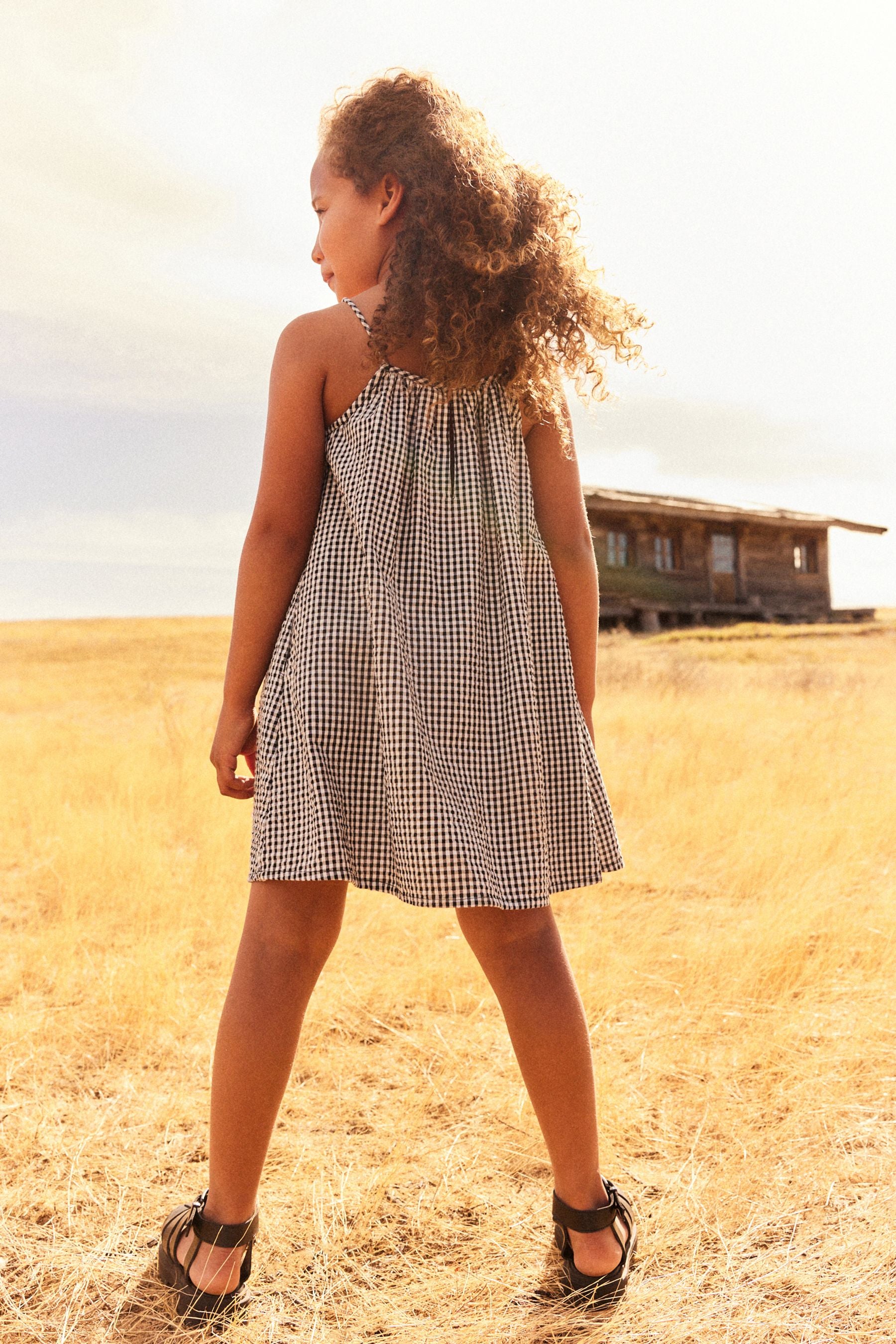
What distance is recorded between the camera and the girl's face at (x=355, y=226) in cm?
146

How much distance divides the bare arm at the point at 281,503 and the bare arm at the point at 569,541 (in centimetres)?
36

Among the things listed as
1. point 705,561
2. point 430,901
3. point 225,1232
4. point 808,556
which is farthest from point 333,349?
point 808,556

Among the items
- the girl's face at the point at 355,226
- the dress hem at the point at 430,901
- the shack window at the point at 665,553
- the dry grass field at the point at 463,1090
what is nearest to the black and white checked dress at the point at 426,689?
the dress hem at the point at 430,901

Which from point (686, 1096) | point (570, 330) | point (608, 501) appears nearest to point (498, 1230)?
point (686, 1096)

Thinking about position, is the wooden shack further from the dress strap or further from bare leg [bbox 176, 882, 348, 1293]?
bare leg [bbox 176, 882, 348, 1293]

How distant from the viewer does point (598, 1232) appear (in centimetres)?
139

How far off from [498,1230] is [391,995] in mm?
972

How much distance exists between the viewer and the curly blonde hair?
138 cm

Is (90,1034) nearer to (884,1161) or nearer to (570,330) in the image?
(884,1161)

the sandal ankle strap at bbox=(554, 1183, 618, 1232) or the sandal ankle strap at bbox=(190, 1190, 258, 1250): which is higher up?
the sandal ankle strap at bbox=(190, 1190, 258, 1250)

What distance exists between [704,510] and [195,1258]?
17.3 m

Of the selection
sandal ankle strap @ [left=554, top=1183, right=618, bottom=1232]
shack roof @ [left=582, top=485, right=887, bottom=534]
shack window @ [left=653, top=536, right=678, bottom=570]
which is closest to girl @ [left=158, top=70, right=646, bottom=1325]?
sandal ankle strap @ [left=554, top=1183, right=618, bottom=1232]

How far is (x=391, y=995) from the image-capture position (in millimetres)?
2494

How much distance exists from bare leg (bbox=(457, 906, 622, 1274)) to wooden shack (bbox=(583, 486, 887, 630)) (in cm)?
1513
